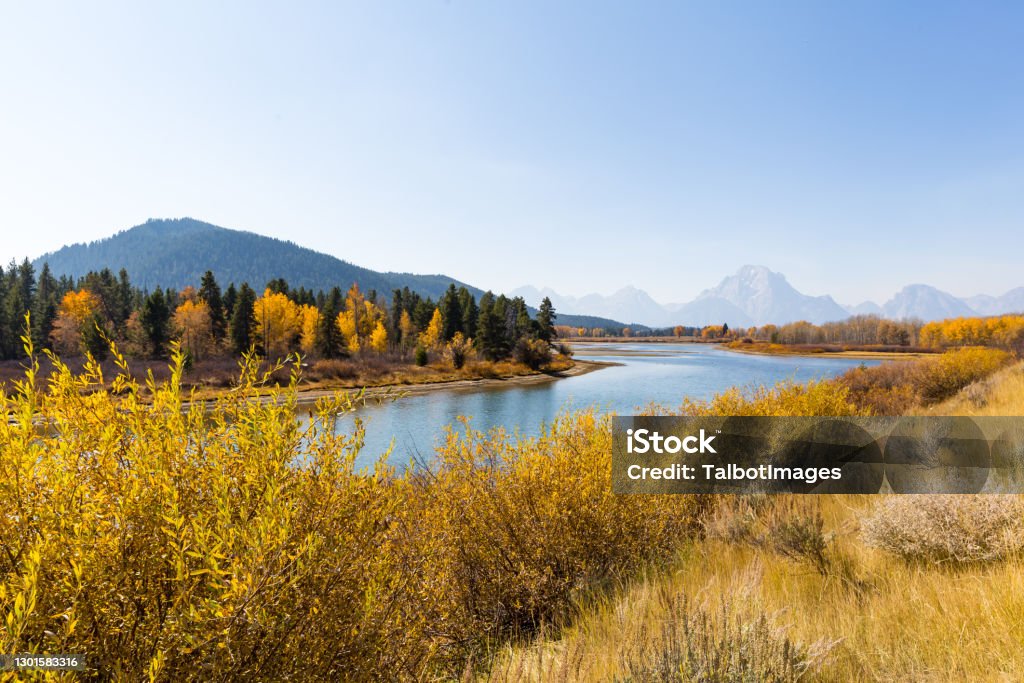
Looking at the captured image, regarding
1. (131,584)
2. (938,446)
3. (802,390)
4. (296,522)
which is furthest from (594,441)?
(802,390)

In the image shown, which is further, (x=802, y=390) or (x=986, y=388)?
(x=986, y=388)

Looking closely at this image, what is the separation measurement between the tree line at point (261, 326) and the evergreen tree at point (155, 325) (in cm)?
9

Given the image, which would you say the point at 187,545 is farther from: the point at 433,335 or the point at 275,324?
the point at 275,324

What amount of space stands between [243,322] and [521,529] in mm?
59666

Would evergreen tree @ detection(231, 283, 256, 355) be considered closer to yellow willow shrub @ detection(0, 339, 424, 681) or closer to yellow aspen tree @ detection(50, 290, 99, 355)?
yellow aspen tree @ detection(50, 290, 99, 355)

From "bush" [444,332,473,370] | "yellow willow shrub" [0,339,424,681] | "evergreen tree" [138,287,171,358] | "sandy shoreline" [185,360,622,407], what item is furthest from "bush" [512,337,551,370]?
"yellow willow shrub" [0,339,424,681]

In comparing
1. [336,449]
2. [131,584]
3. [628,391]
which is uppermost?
[336,449]

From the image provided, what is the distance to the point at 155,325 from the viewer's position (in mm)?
54375

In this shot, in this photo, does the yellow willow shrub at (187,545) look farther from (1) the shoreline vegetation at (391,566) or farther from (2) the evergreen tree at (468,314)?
(2) the evergreen tree at (468,314)

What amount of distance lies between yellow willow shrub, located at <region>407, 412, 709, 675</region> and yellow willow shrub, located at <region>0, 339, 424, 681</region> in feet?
4.95

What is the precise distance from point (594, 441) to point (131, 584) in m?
5.22

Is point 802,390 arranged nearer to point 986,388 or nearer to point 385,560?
point 986,388

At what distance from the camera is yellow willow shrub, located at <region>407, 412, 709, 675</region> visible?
4.63 metres

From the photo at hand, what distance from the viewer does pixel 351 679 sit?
2385 mm
